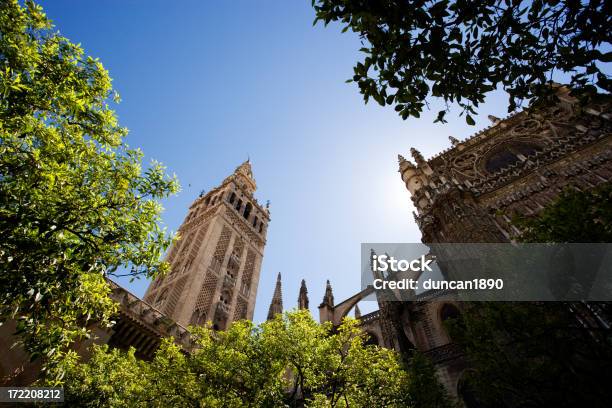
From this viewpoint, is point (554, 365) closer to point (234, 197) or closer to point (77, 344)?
point (77, 344)

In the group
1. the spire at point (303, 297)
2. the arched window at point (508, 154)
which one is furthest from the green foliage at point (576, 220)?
the spire at point (303, 297)

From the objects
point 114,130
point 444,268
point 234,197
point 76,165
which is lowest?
point 76,165

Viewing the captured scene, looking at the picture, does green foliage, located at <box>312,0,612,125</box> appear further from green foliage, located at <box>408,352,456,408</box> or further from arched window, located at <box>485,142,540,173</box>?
arched window, located at <box>485,142,540,173</box>

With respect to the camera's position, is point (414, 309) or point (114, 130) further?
point (414, 309)

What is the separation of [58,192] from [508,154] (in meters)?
26.6

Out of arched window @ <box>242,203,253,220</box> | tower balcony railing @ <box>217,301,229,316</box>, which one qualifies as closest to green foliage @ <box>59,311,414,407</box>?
tower balcony railing @ <box>217,301,229,316</box>

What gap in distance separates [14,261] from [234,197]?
36119 mm

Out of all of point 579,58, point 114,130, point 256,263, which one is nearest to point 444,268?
point 579,58

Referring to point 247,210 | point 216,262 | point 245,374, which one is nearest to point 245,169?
point 247,210

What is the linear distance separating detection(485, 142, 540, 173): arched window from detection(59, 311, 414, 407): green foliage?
696 inches

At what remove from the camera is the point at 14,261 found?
18.3 feet

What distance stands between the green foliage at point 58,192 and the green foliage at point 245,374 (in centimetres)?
389

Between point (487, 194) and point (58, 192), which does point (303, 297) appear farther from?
point (58, 192)

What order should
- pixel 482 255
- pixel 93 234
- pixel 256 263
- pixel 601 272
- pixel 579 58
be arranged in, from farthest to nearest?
1. pixel 256 263
2. pixel 482 255
3. pixel 601 272
4. pixel 93 234
5. pixel 579 58
